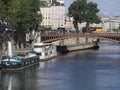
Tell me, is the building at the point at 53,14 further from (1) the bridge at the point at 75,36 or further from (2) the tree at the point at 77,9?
(1) the bridge at the point at 75,36

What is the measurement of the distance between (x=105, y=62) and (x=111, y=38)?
39.6 feet

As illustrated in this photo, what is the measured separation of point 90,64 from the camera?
170 feet

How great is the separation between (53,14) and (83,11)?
34602 mm

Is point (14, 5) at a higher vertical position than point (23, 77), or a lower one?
higher

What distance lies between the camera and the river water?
37.1 m

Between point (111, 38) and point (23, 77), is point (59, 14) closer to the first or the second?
point (111, 38)

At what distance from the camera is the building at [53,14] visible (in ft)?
402

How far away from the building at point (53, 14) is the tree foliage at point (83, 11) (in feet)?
97.9

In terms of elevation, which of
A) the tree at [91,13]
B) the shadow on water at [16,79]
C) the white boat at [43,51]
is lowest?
the shadow on water at [16,79]

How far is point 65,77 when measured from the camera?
4162cm

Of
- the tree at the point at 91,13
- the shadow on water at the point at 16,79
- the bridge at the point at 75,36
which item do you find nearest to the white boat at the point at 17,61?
the shadow on water at the point at 16,79

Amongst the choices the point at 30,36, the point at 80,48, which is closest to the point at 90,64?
the point at 30,36

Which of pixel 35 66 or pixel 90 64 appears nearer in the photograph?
pixel 35 66

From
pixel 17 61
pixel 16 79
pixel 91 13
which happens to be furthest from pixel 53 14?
pixel 16 79
